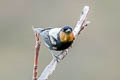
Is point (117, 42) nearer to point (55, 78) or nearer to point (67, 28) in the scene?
point (55, 78)

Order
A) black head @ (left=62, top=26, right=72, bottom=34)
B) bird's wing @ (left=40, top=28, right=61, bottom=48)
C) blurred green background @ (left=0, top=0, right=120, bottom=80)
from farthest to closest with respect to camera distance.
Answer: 1. blurred green background @ (left=0, top=0, right=120, bottom=80)
2. bird's wing @ (left=40, top=28, right=61, bottom=48)
3. black head @ (left=62, top=26, right=72, bottom=34)

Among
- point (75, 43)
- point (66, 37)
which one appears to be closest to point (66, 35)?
point (66, 37)

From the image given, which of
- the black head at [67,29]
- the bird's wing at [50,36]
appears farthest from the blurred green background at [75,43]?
the black head at [67,29]

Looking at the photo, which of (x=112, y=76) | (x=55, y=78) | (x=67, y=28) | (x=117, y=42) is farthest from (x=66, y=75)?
(x=67, y=28)

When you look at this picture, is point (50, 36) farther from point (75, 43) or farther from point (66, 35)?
point (75, 43)

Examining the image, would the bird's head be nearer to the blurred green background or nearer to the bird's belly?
the bird's belly

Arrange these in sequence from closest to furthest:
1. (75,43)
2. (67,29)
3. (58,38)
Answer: (67,29), (58,38), (75,43)

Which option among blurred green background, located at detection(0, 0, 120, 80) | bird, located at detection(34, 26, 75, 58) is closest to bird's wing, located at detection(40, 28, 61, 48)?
bird, located at detection(34, 26, 75, 58)

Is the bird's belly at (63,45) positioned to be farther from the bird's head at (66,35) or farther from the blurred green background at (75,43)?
the blurred green background at (75,43)
